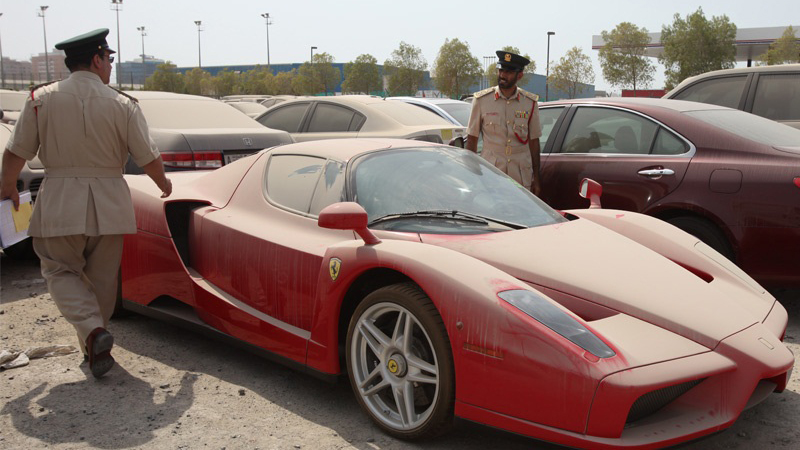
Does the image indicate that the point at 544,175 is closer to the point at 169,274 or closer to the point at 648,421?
the point at 169,274

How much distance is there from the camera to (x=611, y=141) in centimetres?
587

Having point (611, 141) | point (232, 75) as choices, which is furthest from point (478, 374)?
point (232, 75)

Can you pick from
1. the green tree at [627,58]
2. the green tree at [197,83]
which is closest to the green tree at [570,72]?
the green tree at [627,58]

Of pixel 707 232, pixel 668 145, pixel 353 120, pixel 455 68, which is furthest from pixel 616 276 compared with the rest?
pixel 455 68

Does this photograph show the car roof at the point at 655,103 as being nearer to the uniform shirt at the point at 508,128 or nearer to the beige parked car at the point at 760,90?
the uniform shirt at the point at 508,128

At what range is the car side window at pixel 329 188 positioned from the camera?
12.5 feet

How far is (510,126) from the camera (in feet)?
20.9

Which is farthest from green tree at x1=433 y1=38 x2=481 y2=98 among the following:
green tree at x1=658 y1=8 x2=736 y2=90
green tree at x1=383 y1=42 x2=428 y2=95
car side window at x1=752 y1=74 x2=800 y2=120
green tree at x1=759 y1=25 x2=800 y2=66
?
car side window at x1=752 y1=74 x2=800 y2=120

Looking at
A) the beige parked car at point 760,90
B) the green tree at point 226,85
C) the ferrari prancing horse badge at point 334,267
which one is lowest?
the ferrari prancing horse badge at point 334,267

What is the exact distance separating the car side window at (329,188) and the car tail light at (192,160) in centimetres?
318

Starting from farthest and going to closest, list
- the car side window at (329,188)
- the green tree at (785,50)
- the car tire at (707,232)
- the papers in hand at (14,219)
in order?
the green tree at (785,50) → the car tire at (707,232) → the papers in hand at (14,219) → the car side window at (329,188)

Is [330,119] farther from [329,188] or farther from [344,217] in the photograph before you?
[344,217]

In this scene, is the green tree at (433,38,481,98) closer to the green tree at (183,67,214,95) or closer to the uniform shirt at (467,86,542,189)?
the green tree at (183,67,214,95)

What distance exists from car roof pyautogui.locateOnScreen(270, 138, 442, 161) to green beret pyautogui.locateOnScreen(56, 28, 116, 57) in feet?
3.62
